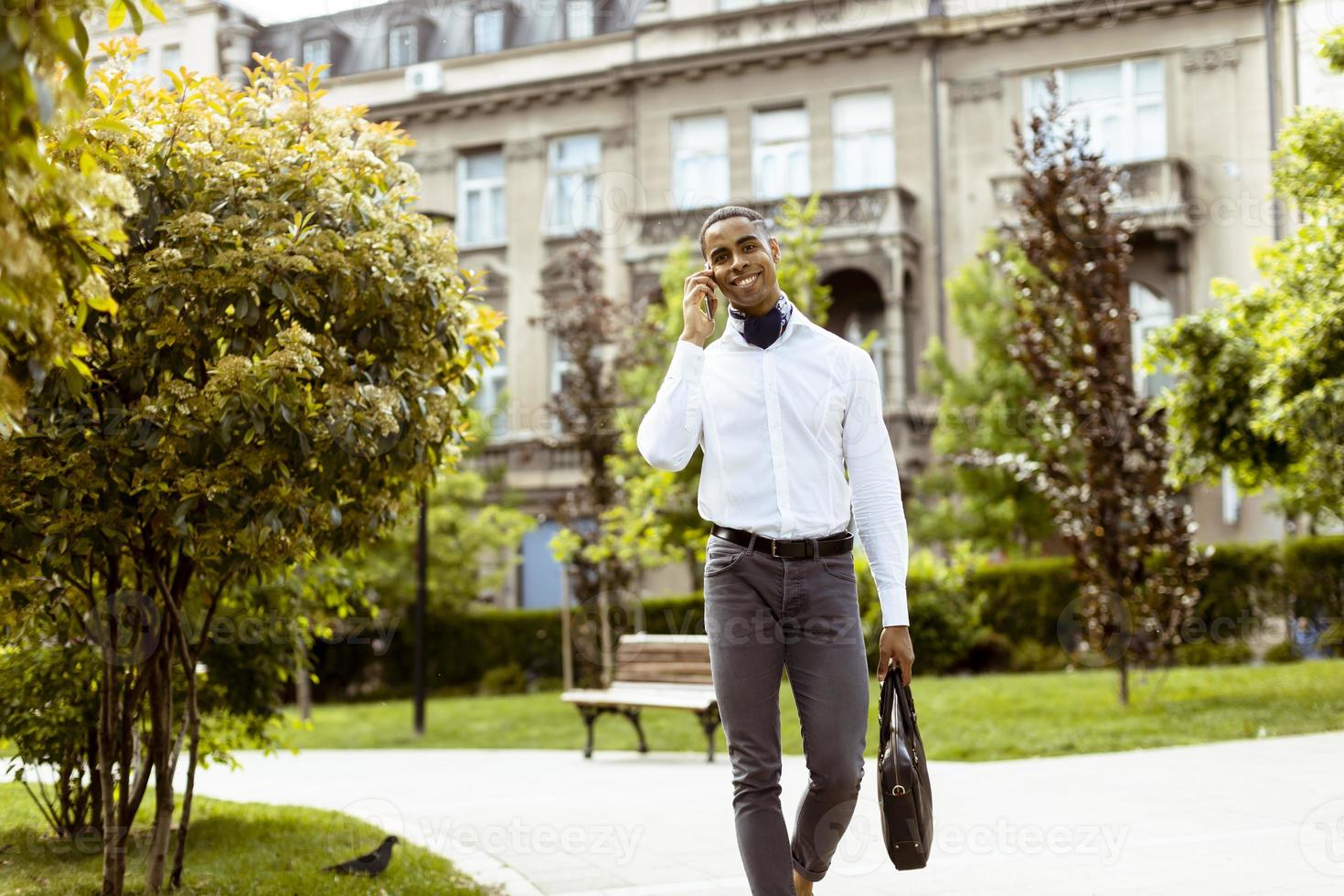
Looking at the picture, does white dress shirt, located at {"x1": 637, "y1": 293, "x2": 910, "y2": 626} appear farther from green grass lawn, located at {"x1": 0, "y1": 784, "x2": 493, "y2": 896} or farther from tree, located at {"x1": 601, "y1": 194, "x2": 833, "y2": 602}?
tree, located at {"x1": 601, "y1": 194, "x2": 833, "y2": 602}

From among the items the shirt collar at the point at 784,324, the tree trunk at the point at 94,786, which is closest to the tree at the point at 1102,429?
the shirt collar at the point at 784,324

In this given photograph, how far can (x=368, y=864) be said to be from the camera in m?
6.22

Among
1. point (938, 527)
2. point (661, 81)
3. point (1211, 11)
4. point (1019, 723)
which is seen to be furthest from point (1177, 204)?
point (1019, 723)

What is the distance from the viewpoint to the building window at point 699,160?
94.7 feet

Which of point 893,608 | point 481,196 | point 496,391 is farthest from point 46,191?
point 481,196

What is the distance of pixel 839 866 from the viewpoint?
6.13 meters

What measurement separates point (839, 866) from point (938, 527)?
18340 mm

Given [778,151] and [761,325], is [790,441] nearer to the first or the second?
[761,325]

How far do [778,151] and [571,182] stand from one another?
4834 millimetres

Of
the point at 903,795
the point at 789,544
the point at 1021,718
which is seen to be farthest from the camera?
the point at 1021,718

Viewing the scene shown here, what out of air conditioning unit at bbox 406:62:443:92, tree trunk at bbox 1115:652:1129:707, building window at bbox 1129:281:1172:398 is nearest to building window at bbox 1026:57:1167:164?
building window at bbox 1129:281:1172:398

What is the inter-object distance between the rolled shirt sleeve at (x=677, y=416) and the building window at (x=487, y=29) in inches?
1164

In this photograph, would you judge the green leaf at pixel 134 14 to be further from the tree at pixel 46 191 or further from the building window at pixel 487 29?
the building window at pixel 487 29

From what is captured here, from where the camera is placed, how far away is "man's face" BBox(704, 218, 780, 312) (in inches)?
169
